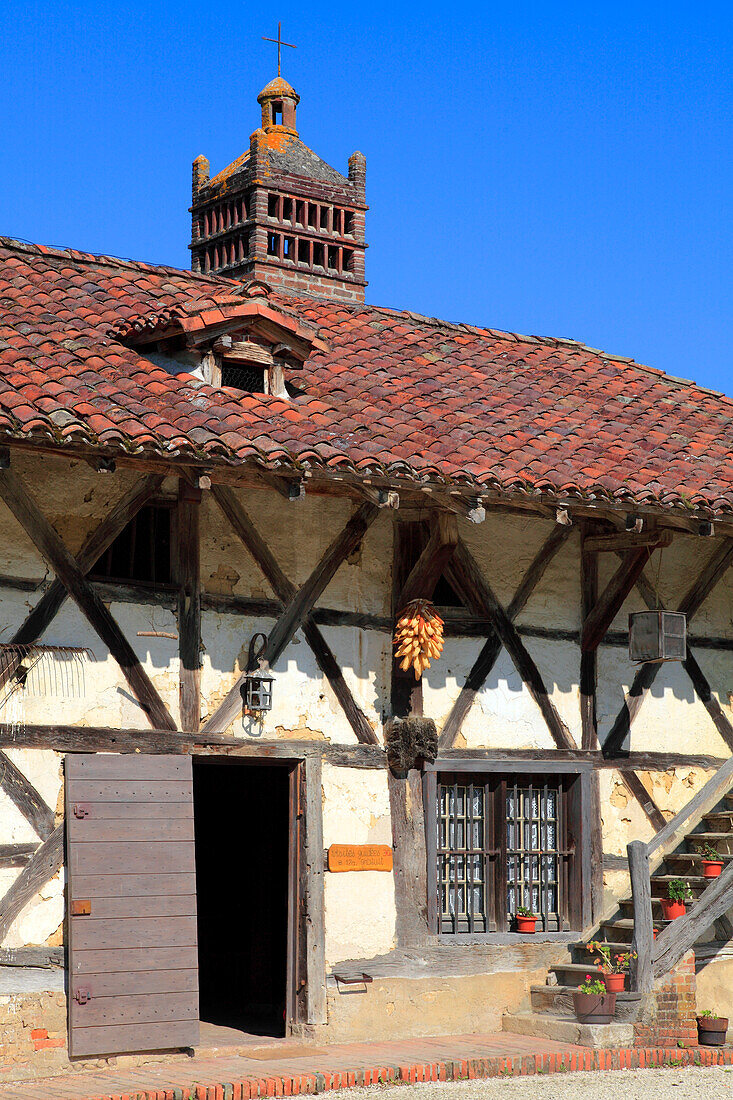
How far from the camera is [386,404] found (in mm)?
11914

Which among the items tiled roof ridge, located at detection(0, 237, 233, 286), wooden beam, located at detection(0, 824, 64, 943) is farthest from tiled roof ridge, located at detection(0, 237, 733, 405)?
wooden beam, located at detection(0, 824, 64, 943)

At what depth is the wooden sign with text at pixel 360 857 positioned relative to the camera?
35.5 feet

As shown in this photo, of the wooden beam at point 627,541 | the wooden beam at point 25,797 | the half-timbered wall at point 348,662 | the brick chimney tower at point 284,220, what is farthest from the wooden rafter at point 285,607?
the brick chimney tower at point 284,220

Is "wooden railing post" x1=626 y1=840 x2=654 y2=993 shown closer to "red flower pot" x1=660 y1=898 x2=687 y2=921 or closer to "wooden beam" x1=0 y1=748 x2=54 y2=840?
"red flower pot" x1=660 y1=898 x2=687 y2=921

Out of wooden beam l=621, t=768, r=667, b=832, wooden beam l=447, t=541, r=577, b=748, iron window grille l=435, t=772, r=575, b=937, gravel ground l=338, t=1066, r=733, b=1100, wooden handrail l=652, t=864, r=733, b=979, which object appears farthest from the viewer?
wooden beam l=621, t=768, r=667, b=832

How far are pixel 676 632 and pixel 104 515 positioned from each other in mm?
5134

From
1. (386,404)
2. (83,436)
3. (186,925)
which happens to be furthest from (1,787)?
(386,404)

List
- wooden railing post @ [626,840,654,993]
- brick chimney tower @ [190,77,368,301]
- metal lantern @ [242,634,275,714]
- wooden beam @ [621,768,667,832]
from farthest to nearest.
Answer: brick chimney tower @ [190,77,368,301], wooden beam @ [621,768,667,832], wooden railing post @ [626,840,654,993], metal lantern @ [242,634,275,714]

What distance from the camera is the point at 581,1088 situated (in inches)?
371

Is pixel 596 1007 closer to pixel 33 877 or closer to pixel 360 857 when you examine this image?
pixel 360 857

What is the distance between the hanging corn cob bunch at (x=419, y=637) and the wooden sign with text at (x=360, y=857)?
145cm

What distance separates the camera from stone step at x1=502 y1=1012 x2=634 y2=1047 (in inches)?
416

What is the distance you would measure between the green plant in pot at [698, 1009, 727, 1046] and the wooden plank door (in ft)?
13.3

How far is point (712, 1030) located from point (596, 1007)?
1.02 m
